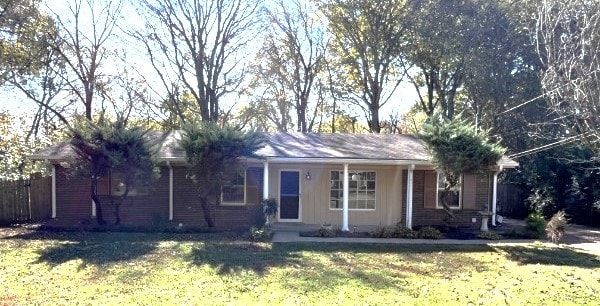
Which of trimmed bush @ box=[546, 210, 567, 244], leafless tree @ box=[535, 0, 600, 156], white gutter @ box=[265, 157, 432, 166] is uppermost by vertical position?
leafless tree @ box=[535, 0, 600, 156]

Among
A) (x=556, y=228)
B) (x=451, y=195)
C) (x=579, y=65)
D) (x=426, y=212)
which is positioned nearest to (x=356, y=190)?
(x=426, y=212)

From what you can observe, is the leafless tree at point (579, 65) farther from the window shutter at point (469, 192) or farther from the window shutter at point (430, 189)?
the window shutter at point (469, 192)

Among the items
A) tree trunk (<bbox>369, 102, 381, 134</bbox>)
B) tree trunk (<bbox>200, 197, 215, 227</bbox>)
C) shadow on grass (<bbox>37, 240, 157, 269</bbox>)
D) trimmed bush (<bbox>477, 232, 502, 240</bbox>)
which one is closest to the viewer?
shadow on grass (<bbox>37, 240, 157, 269</bbox>)

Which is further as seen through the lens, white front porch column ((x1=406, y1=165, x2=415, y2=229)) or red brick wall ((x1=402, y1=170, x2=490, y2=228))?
red brick wall ((x1=402, y1=170, x2=490, y2=228))

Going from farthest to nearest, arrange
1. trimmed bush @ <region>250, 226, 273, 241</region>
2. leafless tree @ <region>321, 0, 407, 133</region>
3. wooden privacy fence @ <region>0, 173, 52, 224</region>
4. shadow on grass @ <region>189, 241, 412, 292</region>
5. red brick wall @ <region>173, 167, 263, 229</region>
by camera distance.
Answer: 1. leafless tree @ <region>321, 0, 407, 133</region>
2. red brick wall @ <region>173, 167, 263, 229</region>
3. wooden privacy fence @ <region>0, 173, 52, 224</region>
4. trimmed bush @ <region>250, 226, 273, 241</region>
5. shadow on grass @ <region>189, 241, 412, 292</region>

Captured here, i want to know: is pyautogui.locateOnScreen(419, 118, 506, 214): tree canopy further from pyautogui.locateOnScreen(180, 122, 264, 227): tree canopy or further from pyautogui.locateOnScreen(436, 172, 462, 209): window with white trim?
pyautogui.locateOnScreen(180, 122, 264, 227): tree canopy

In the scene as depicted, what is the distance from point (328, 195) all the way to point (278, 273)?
673cm

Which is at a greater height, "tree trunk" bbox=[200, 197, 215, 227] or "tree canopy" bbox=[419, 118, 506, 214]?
"tree canopy" bbox=[419, 118, 506, 214]

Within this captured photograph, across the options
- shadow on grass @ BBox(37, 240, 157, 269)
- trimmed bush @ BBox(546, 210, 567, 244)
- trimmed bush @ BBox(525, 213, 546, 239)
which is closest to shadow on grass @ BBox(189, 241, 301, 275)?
shadow on grass @ BBox(37, 240, 157, 269)

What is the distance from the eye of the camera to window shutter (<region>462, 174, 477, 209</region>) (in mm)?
14539

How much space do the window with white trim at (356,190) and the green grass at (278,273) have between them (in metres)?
3.46

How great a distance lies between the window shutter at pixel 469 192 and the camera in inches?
572

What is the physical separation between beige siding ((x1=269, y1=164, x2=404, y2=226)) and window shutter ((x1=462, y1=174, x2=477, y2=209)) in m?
2.14

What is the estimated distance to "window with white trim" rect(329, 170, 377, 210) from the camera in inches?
572
